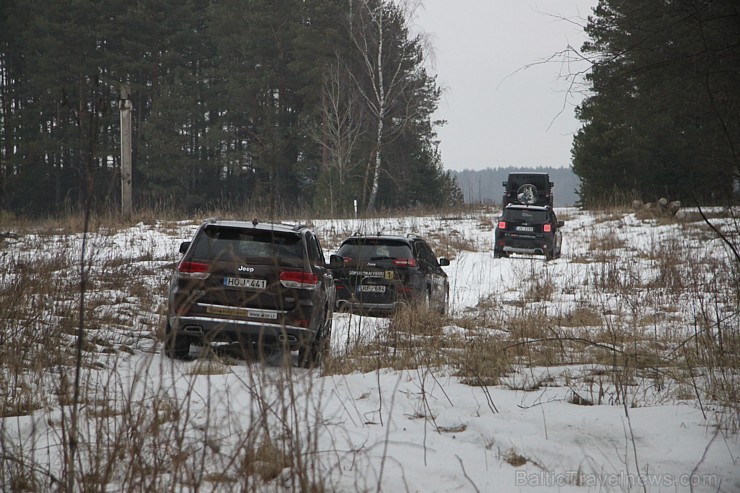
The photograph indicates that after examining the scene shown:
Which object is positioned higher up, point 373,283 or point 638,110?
point 638,110

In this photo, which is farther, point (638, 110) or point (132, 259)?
point (132, 259)

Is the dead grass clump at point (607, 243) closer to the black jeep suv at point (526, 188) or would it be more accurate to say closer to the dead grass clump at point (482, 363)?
the black jeep suv at point (526, 188)

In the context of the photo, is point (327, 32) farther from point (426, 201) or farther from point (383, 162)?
point (426, 201)

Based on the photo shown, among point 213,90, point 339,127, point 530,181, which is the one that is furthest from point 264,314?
point 213,90

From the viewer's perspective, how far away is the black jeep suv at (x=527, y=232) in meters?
21.3

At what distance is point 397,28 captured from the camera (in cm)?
3862

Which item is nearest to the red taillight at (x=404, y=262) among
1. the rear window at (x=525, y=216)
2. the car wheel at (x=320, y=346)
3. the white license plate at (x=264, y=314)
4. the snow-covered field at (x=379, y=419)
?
the snow-covered field at (x=379, y=419)

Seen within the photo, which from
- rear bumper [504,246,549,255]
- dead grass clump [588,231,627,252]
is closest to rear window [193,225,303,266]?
rear bumper [504,246,549,255]

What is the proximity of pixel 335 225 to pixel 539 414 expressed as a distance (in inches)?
830

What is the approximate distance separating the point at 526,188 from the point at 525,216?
29.0 ft

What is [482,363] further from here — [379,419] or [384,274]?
[384,274]

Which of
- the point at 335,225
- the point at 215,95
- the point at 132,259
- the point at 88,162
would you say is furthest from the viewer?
the point at 215,95

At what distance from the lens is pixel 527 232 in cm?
2144

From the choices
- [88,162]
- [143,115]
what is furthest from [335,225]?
[143,115]
